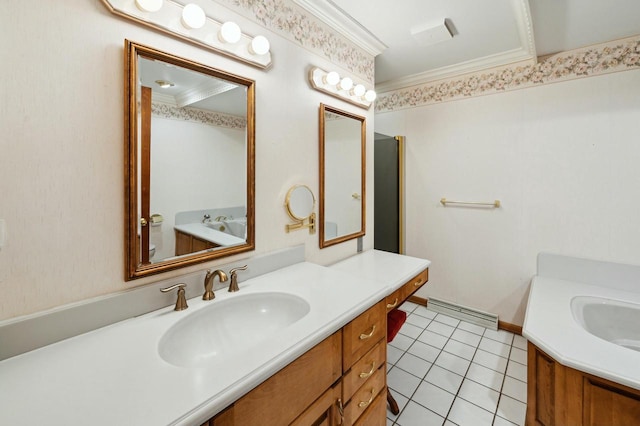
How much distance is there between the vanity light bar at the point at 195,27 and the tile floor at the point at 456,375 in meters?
2.05

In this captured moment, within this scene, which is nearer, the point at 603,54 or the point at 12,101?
the point at 12,101

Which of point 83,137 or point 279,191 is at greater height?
point 83,137

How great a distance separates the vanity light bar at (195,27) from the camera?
92 centimetres

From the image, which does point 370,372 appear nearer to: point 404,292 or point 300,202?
point 404,292

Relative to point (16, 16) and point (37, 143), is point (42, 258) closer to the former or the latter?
point (37, 143)

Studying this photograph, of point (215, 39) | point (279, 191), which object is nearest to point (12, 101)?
point (215, 39)

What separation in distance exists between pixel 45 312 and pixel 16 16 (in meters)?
0.84

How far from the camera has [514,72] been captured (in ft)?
7.32

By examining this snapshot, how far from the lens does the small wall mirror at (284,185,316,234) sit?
149cm

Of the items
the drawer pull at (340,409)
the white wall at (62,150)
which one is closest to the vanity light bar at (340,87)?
the white wall at (62,150)

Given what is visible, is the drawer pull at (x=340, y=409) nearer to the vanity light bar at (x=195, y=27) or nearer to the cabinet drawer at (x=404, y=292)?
the cabinet drawer at (x=404, y=292)

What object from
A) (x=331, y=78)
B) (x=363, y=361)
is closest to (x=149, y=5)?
(x=331, y=78)

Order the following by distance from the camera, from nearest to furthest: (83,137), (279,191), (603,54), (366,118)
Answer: (83,137), (279,191), (603,54), (366,118)

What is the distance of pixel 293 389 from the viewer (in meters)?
0.80
